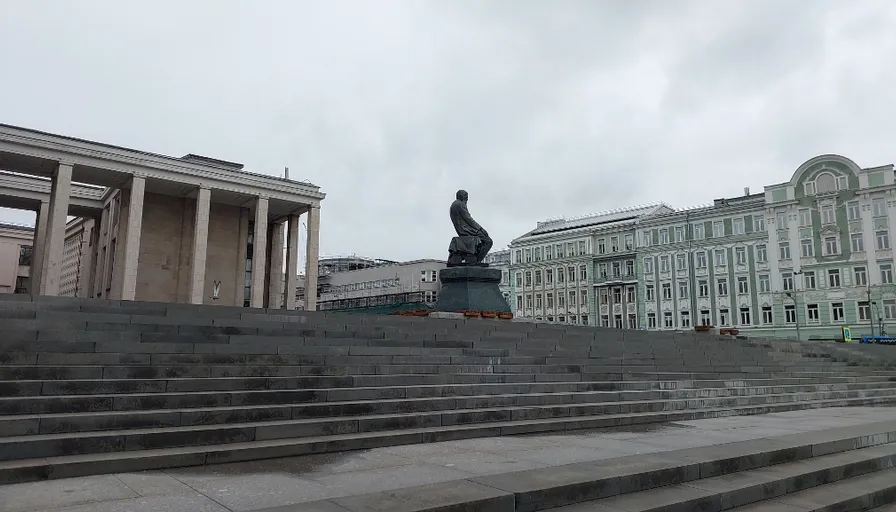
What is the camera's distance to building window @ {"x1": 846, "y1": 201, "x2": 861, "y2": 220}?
47.2 m

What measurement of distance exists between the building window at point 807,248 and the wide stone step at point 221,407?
45.0 metres

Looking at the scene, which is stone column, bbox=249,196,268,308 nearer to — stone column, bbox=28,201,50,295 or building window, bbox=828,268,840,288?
stone column, bbox=28,201,50,295

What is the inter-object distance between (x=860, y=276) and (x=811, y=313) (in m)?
4.39

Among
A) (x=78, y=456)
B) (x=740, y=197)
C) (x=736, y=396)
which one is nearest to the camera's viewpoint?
(x=78, y=456)

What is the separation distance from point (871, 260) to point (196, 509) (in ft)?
175

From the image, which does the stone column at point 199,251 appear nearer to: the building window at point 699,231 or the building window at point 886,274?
the building window at point 699,231

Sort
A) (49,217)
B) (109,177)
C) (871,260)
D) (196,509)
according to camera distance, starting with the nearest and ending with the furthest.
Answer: (196,509) → (49,217) → (109,177) → (871,260)

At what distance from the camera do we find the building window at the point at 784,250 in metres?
50.4

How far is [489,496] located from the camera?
4914mm

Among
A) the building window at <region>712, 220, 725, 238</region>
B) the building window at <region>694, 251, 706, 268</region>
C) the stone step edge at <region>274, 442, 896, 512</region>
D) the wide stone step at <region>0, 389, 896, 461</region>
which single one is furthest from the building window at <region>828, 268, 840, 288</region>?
the stone step edge at <region>274, 442, 896, 512</region>

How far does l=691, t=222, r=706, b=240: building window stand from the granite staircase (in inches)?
1614

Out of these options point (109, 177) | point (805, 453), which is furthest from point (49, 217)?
point (805, 453)

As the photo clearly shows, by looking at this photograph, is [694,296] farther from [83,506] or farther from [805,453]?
[83,506]

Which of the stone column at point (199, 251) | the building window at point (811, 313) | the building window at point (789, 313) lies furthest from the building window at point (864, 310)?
the stone column at point (199, 251)
